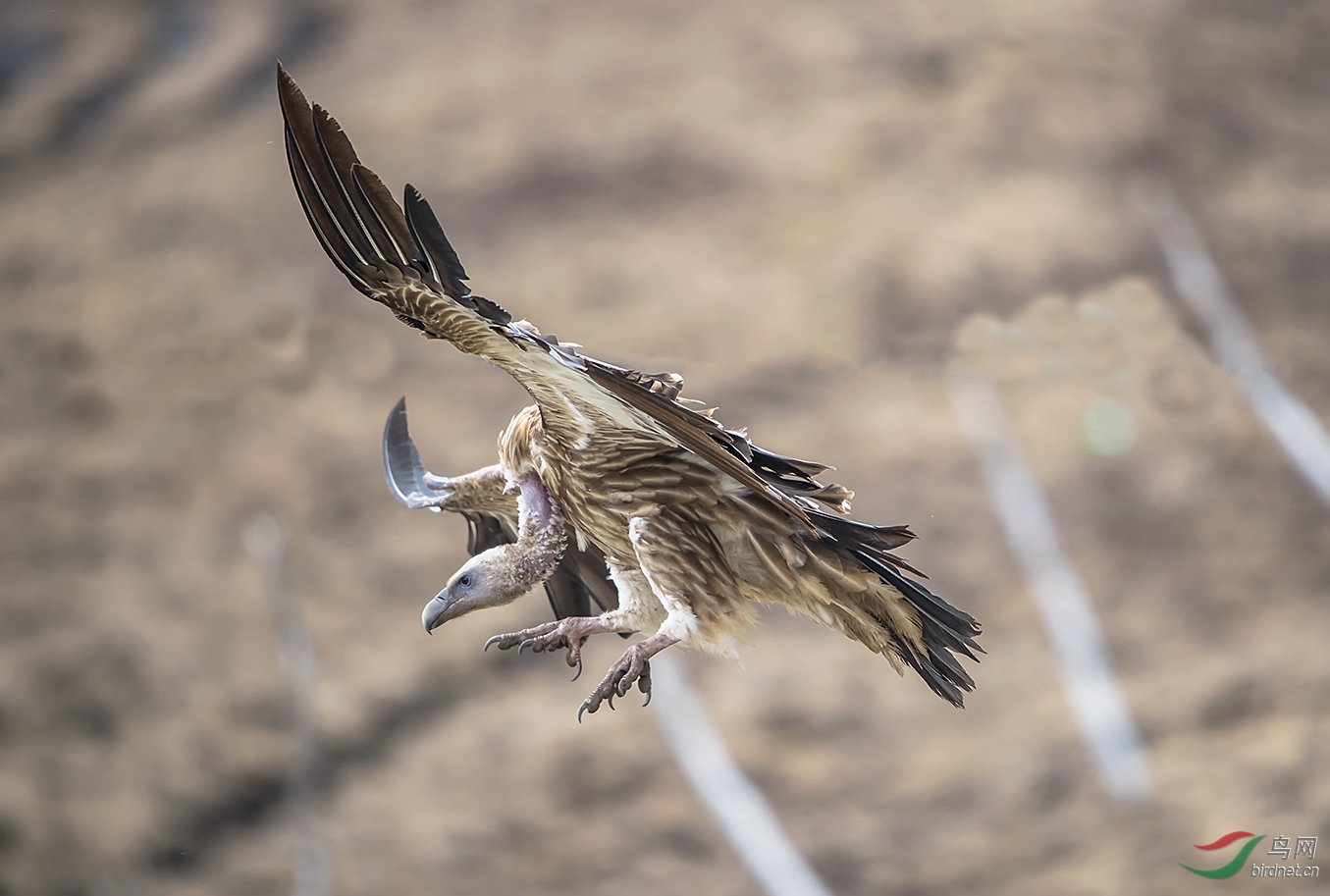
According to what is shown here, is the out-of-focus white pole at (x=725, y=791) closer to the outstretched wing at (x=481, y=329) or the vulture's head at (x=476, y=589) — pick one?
the vulture's head at (x=476, y=589)

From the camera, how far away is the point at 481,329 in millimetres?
994

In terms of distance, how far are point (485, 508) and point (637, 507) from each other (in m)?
0.32

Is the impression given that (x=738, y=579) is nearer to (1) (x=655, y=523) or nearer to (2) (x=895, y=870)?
(1) (x=655, y=523)

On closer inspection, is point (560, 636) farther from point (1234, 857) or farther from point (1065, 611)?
point (1234, 857)

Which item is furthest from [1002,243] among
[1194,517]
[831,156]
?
[1194,517]

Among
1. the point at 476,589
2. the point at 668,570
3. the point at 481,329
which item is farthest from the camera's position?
the point at 476,589

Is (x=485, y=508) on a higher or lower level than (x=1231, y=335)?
lower

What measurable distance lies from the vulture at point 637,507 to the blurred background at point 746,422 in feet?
6.78

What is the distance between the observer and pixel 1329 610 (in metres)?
3.79

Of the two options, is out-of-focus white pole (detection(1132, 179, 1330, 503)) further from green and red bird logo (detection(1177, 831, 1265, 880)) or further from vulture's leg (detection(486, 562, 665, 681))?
vulture's leg (detection(486, 562, 665, 681))

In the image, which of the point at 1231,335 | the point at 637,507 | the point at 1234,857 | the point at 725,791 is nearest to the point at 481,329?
the point at 637,507

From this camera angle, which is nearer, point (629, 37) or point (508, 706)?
point (508, 706)

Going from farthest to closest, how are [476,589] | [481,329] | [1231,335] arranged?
[1231,335], [476,589], [481,329]

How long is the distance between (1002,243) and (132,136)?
336cm
